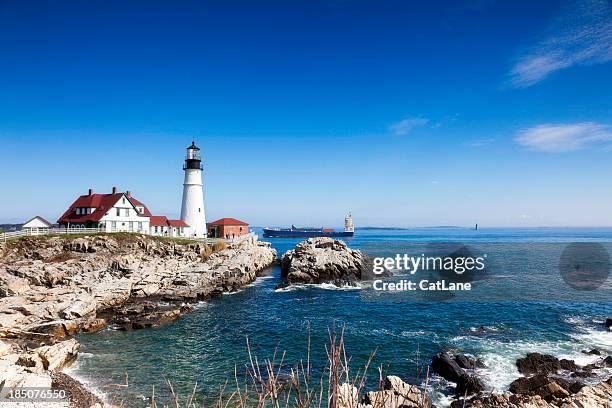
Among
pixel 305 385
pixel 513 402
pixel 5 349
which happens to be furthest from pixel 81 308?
pixel 513 402

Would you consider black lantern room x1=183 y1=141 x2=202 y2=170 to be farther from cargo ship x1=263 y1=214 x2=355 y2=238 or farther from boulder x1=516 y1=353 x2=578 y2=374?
cargo ship x1=263 y1=214 x2=355 y2=238

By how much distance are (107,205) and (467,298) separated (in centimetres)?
4910

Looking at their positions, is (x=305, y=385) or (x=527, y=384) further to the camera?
(x=527, y=384)

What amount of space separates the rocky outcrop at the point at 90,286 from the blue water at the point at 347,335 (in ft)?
6.29

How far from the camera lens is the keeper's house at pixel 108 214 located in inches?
2157

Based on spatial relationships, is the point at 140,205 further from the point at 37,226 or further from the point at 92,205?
the point at 37,226

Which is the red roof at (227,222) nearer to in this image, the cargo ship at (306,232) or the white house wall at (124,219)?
the white house wall at (124,219)

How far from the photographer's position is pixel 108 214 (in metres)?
54.8

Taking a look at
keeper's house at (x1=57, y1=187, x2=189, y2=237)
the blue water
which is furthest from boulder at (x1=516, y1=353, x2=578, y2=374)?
keeper's house at (x1=57, y1=187, x2=189, y2=237)

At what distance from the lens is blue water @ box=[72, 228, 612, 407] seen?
67.4 feet

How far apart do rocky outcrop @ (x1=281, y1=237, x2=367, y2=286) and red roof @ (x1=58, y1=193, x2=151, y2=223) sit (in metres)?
26.7

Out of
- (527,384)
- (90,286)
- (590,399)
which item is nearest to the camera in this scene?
(590,399)

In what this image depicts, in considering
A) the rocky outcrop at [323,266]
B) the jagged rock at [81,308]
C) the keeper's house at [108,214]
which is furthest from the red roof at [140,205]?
the jagged rock at [81,308]

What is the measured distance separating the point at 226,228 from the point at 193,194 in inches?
389
